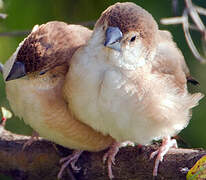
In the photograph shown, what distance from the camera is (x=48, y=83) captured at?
2.89m

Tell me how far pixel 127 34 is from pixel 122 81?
0.24 metres

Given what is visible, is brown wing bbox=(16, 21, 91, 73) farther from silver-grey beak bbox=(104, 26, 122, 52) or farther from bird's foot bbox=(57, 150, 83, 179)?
bird's foot bbox=(57, 150, 83, 179)

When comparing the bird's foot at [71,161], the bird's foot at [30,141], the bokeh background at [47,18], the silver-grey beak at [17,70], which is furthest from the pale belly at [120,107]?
the bokeh background at [47,18]

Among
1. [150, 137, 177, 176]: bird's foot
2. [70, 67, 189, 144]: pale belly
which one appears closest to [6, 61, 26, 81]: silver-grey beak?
[70, 67, 189, 144]: pale belly

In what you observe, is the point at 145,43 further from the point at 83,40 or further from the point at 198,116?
the point at 198,116

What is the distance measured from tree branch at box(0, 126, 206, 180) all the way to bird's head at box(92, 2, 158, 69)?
0.56 m

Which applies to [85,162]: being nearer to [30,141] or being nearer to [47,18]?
[30,141]

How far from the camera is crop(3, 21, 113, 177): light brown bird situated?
274cm

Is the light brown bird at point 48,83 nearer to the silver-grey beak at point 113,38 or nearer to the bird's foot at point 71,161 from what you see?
the bird's foot at point 71,161

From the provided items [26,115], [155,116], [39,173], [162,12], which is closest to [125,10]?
[155,116]

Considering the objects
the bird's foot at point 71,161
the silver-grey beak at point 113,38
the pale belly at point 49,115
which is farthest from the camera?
the bird's foot at point 71,161

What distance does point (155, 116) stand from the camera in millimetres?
2846

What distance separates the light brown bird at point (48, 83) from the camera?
8.98 feet

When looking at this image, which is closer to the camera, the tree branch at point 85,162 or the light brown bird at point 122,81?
the light brown bird at point 122,81
